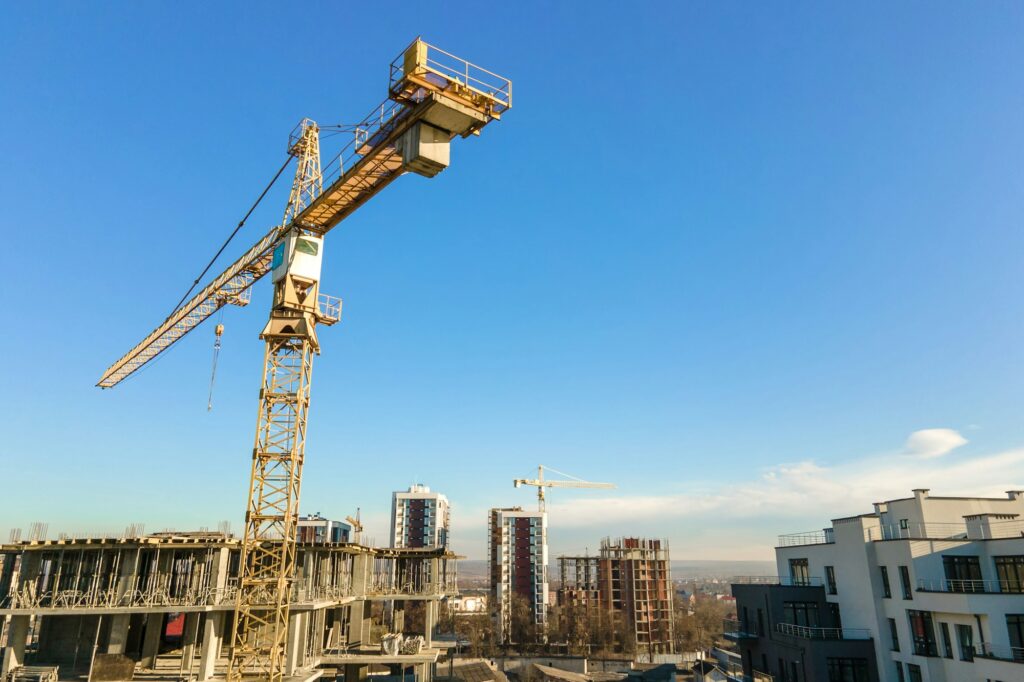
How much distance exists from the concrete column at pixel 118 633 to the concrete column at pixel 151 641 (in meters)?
1.44

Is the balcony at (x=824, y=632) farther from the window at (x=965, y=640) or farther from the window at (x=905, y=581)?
the window at (x=965, y=640)

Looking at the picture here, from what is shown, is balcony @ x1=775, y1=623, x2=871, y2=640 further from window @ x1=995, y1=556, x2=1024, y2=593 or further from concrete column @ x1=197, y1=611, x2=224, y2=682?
concrete column @ x1=197, y1=611, x2=224, y2=682

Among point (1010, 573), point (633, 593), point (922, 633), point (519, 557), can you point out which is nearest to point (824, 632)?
point (922, 633)

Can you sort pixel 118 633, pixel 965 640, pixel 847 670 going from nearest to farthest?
pixel 965 640, pixel 118 633, pixel 847 670

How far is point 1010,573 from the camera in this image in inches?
1132

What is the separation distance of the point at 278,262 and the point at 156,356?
21.1 meters

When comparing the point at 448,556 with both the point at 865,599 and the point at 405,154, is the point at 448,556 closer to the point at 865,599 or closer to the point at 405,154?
the point at 865,599

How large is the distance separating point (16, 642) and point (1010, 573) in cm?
4929

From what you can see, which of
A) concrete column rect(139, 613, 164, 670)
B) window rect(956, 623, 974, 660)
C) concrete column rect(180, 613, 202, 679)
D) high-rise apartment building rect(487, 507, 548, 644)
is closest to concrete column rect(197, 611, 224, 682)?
concrete column rect(180, 613, 202, 679)

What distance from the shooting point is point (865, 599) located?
33.4m

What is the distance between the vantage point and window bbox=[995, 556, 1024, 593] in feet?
92.8

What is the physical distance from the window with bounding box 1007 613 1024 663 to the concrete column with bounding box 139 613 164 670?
4136 cm

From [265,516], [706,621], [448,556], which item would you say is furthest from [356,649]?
[706,621]

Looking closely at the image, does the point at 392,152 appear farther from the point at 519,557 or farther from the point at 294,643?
the point at 519,557
